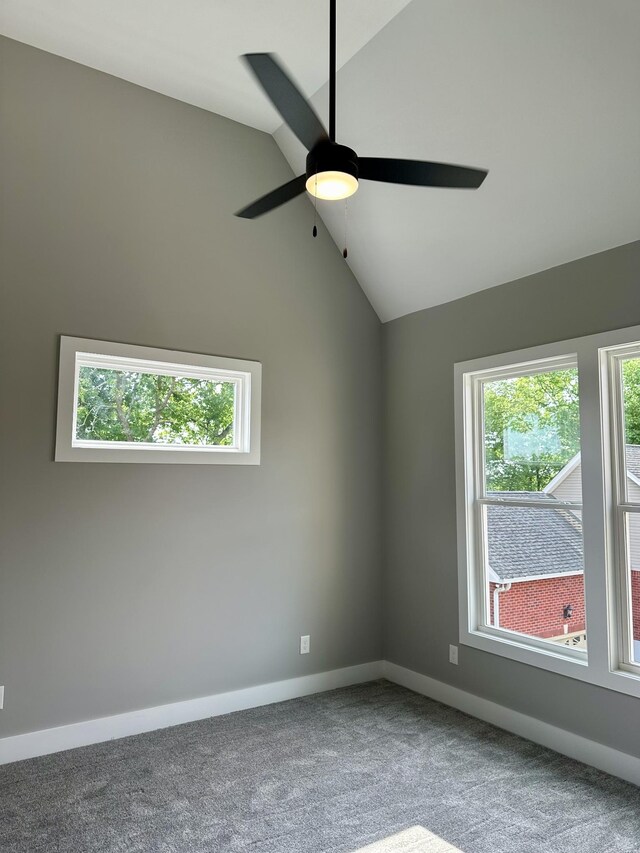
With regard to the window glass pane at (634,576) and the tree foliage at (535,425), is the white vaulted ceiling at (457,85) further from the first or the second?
the window glass pane at (634,576)

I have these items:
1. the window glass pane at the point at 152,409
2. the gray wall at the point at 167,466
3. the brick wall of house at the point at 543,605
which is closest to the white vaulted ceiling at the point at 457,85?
the gray wall at the point at 167,466

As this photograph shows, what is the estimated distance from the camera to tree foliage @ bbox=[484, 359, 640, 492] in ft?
10.2

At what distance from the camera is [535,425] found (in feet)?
11.6

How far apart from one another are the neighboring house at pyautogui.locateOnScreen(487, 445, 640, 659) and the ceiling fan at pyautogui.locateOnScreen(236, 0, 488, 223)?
1.76 m

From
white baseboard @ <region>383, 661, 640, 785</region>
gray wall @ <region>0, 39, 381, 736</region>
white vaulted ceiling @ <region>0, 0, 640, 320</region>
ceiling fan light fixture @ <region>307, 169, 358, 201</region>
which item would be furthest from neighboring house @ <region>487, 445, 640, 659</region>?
ceiling fan light fixture @ <region>307, 169, 358, 201</region>

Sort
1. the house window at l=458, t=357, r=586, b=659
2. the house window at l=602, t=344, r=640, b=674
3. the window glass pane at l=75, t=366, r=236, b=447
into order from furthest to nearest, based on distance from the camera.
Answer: the window glass pane at l=75, t=366, r=236, b=447 < the house window at l=458, t=357, r=586, b=659 < the house window at l=602, t=344, r=640, b=674

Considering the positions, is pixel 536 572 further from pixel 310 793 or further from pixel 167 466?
pixel 167 466

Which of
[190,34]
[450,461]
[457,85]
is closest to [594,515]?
[450,461]

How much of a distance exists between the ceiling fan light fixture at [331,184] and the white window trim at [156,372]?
1.75 m

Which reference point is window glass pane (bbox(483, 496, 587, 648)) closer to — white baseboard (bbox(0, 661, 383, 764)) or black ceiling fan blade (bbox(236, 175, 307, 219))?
white baseboard (bbox(0, 661, 383, 764))

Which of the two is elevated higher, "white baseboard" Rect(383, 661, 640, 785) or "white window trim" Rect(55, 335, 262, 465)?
"white window trim" Rect(55, 335, 262, 465)

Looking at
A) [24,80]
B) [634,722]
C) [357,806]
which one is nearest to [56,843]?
[357,806]

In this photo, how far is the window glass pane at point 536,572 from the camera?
10.7 ft

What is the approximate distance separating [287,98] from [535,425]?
2.35m
